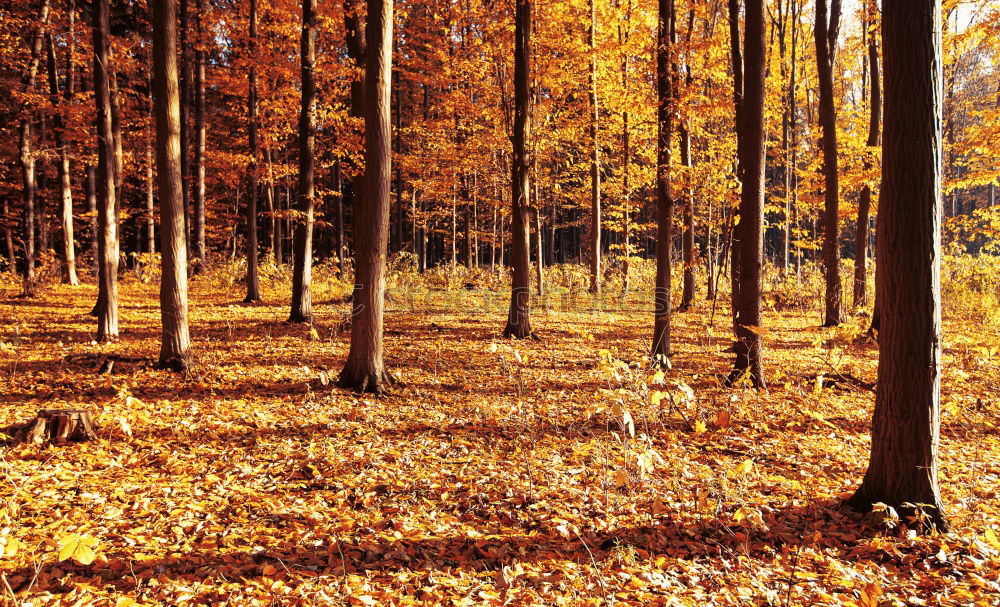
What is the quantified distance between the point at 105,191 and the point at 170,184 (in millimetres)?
2937

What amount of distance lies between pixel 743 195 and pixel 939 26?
4.14 metres

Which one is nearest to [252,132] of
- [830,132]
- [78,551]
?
[78,551]

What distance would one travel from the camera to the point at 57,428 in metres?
5.05

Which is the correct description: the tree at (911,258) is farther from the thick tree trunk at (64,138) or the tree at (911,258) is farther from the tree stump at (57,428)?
the thick tree trunk at (64,138)

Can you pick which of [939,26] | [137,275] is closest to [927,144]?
[939,26]

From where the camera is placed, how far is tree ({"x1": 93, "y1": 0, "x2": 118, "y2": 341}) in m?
8.53

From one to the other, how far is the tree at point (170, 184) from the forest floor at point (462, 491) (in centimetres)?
62

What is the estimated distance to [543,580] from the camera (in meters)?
3.37

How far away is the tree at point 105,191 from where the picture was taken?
8530 millimetres

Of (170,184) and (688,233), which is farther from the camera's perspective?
(688,233)

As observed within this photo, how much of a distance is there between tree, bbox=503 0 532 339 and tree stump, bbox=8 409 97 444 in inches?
298

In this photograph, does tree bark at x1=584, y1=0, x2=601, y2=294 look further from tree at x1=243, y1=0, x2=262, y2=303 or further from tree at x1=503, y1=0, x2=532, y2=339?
tree at x1=243, y1=0, x2=262, y2=303

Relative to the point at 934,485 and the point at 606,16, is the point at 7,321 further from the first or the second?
the point at 606,16

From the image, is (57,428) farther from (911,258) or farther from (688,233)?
(688,233)
